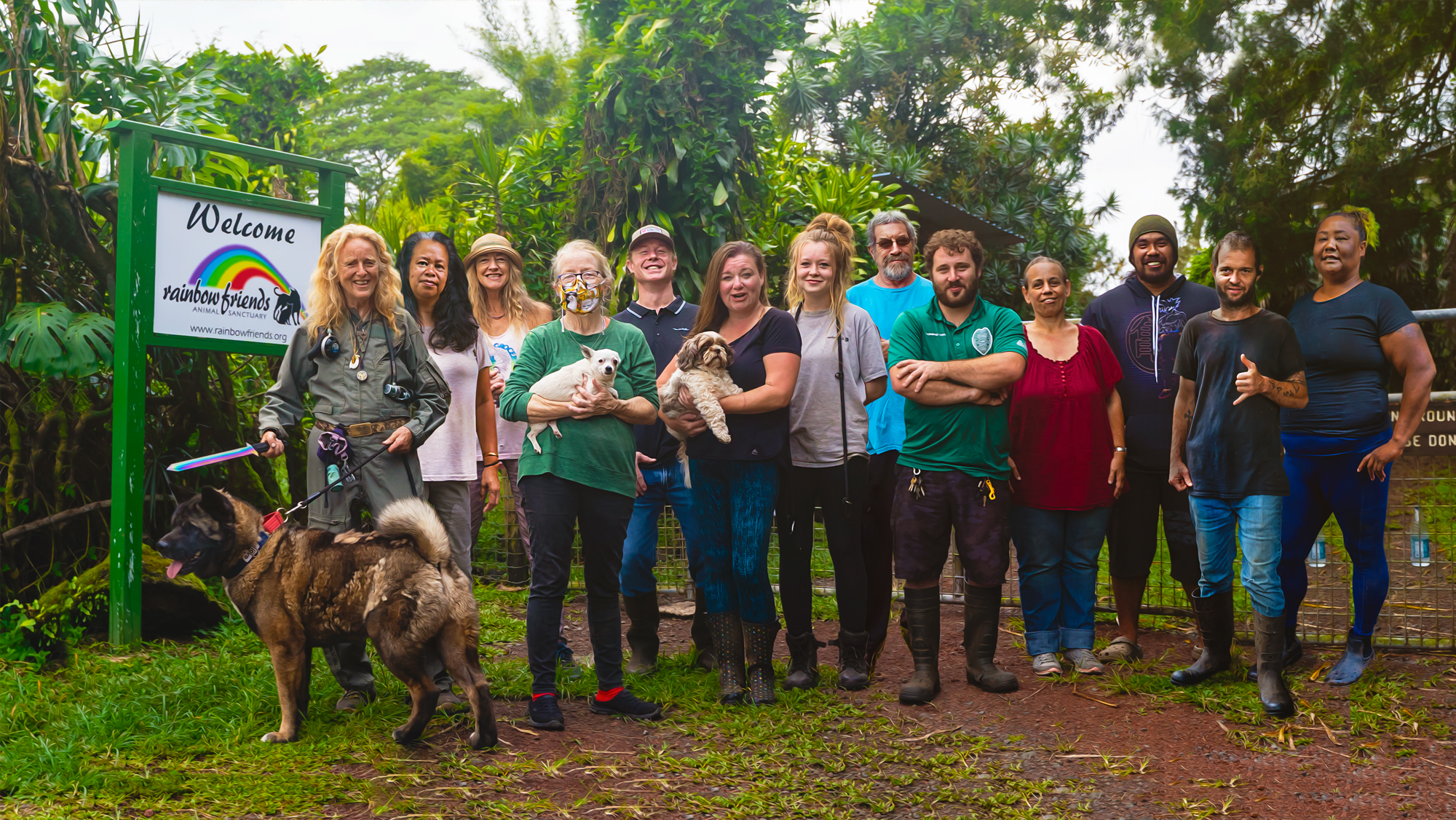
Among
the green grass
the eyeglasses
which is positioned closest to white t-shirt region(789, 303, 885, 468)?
the eyeglasses

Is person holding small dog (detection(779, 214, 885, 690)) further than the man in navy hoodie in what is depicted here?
No

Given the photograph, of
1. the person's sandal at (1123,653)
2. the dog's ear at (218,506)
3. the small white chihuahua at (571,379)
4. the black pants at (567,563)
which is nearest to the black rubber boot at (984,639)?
the person's sandal at (1123,653)

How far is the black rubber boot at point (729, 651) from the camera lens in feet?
14.0

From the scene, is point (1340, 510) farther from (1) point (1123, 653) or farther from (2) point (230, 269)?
(2) point (230, 269)

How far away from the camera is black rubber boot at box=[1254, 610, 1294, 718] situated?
4.03 metres

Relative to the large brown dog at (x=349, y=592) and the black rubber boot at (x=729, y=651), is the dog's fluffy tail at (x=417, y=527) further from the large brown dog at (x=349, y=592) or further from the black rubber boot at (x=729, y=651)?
the black rubber boot at (x=729, y=651)

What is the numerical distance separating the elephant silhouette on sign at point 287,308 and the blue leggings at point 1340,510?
5179mm

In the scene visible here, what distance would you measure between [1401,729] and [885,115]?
21687 mm

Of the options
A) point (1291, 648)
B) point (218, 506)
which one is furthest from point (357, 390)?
point (1291, 648)

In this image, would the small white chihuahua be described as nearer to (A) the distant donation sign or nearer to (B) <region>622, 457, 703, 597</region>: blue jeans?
(B) <region>622, 457, 703, 597</region>: blue jeans

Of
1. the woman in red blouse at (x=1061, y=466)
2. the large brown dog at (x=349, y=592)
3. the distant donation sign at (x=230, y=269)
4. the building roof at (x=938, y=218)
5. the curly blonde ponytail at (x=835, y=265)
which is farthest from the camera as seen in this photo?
the building roof at (x=938, y=218)

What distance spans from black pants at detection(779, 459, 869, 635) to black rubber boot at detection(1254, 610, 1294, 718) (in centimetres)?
164

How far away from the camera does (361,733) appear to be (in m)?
3.78

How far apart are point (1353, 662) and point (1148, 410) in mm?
1414
